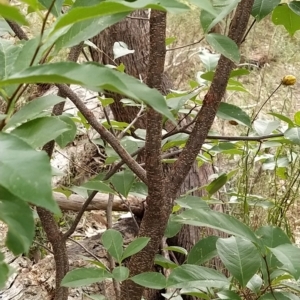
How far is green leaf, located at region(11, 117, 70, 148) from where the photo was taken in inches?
15.8

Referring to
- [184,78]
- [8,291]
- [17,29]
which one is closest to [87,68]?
[17,29]

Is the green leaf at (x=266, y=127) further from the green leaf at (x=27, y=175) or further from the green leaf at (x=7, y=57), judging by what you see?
the green leaf at (x=27, y=175)

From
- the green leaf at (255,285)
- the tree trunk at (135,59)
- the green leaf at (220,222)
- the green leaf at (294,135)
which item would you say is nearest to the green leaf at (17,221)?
the green leaf at (220,222)

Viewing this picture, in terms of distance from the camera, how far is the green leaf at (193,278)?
62 centimetres

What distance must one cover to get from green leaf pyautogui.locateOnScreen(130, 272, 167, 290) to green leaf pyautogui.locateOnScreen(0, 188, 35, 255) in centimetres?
32

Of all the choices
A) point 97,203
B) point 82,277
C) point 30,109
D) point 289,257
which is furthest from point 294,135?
point 97,203

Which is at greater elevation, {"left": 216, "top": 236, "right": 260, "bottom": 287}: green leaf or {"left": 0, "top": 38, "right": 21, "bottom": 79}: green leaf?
{"left": 0, "top": 38, "right": 21, "bottom": 79}: green leaf

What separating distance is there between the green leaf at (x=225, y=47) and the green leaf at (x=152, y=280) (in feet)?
0.96

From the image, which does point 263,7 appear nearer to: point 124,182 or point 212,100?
point 212,100

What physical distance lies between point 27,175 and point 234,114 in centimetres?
A: 52

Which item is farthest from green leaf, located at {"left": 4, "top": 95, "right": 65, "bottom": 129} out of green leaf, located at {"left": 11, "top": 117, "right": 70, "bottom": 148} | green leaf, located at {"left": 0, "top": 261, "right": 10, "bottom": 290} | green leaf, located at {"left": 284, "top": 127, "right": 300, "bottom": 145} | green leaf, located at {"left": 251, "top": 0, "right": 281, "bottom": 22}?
green leaf, located at {"left": 284, "top": 127, "right": 300, "bottom": 145}

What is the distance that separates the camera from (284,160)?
1.11 m

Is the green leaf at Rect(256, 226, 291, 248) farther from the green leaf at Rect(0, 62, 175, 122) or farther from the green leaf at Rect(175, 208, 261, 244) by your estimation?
the green leaf at Rect(0, 62, 175, 122)

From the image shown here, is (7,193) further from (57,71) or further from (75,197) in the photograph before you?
(75,197)
